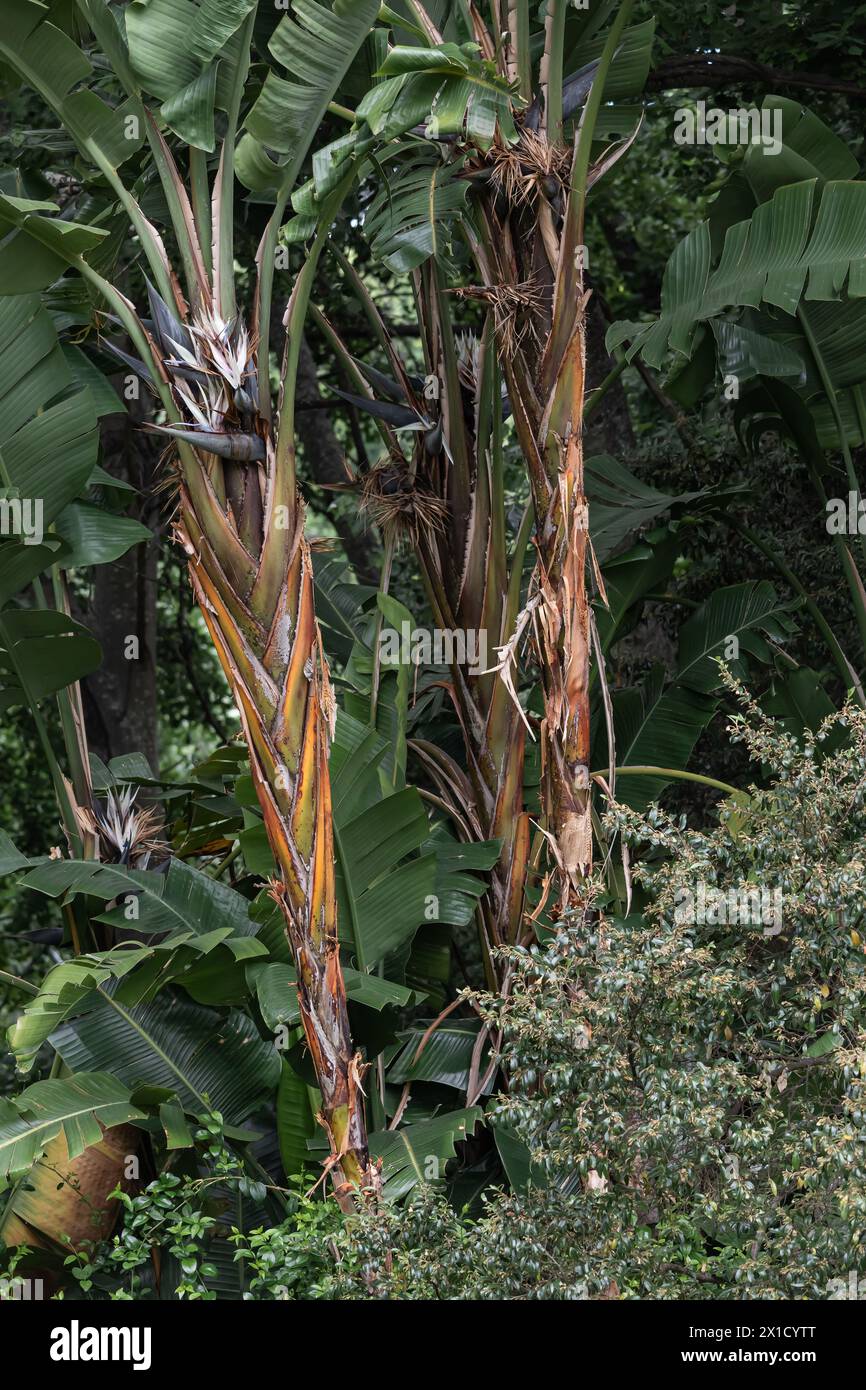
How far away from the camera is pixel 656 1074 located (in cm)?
346

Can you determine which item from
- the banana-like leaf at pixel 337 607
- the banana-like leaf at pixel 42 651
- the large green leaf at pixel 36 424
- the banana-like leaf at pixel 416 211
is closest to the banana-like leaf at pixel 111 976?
the banana-like leaf at pixel 42 651

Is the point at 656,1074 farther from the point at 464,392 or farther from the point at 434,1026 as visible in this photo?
the point at 464,392

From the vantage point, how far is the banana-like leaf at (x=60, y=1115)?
4.41 m

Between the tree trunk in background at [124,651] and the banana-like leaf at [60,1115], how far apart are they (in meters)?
4.33

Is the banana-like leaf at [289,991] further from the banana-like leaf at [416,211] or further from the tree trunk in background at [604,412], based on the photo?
the tree trunk in background at [604,412]

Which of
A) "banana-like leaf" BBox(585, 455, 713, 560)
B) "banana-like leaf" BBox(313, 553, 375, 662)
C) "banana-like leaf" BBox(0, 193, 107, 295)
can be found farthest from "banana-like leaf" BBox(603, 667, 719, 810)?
"banana-like leaf" BBox(0, 193, 107, 295)

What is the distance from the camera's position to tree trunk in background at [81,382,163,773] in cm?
902

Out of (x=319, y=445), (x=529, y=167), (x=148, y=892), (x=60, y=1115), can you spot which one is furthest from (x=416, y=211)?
(x=319, y=445)

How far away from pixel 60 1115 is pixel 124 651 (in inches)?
181

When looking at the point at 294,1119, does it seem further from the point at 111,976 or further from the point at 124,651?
the point at 124,651

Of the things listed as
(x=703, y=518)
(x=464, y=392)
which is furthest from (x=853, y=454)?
(x=464, y=392)

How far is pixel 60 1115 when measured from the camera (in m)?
4.62

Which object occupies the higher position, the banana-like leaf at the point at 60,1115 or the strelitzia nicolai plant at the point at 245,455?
the strelitzia nicolai plant at the point at 245,455

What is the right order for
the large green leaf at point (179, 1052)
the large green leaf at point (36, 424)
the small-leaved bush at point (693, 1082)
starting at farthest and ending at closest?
1. the large green leaf at point (36, 424)
2. the large green leaf at point (179, 1052)
3. the small-leaved bush at point (693, 1082)
